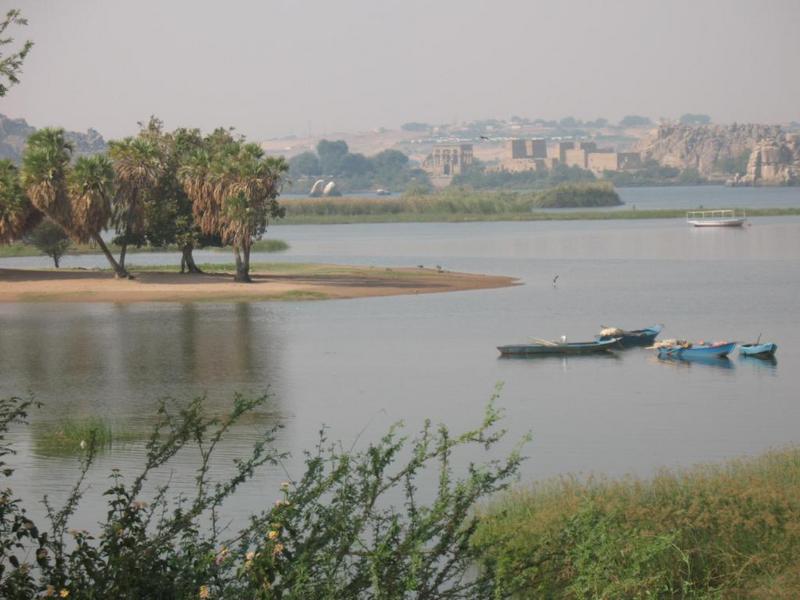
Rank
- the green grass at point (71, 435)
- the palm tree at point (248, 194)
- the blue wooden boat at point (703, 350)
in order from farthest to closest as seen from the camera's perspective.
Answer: the palm tree at point (248, 194)
the blue wooden boat at point (703, 350)
the green grass at point (71, 435)

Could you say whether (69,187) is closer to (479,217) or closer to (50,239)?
(50,239)

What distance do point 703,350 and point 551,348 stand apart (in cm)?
490

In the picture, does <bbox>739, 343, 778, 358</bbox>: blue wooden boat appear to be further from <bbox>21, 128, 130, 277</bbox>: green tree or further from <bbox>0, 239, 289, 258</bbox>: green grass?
<bbox>0, 239, 289, 258</bbox>: green grass

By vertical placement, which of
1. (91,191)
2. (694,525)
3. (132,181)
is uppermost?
(132,181)

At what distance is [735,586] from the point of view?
16.8 metres

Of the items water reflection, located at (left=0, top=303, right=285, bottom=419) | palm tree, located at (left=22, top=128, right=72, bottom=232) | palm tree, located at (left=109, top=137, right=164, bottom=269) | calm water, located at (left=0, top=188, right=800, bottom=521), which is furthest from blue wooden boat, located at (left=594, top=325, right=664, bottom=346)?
palm tree, located at (left=22, top=128, right=72, bottom=232)

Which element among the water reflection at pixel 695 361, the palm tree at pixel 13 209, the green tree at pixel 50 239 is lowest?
the water reflection at pixel 695 361

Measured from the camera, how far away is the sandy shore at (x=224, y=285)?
66000 millimetres

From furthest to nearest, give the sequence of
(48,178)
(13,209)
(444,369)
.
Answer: (13,209)
(48,178)
(444,369)

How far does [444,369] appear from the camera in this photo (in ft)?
143

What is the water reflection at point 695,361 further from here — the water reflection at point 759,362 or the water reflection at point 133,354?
the water reflection at point 133,354

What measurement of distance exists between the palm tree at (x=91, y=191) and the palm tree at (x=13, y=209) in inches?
103

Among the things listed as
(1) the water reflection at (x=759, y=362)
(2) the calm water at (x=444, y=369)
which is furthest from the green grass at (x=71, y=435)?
(1) the water reflection at (x=759, y=362)

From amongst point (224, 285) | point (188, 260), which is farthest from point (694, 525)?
point (188, 260)
